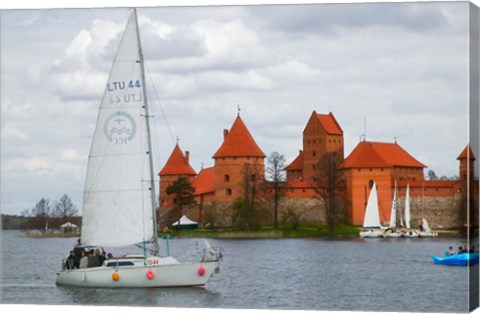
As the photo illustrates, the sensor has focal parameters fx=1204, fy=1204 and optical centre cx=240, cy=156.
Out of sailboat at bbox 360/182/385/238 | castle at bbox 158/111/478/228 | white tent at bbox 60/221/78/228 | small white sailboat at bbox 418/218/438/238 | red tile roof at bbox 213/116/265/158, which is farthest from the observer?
sailboat at bbox 360/182/385/238

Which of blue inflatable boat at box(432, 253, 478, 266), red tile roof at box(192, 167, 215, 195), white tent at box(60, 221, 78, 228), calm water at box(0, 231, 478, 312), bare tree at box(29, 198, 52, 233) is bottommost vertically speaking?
calm water at box(0, 231, 478, 312)

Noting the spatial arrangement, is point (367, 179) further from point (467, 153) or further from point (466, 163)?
point (467, 153)

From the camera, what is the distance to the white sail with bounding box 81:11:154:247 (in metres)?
17.1

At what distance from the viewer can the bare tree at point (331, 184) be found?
34312 millimetres

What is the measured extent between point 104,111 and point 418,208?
1606 cm

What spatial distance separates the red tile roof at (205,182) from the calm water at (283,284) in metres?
6.14

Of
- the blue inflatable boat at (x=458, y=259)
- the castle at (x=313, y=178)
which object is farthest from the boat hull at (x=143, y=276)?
the blue inflatable boat at (x=458, y=259)

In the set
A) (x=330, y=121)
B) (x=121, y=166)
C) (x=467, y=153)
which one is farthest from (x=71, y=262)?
(x=467, y=153)

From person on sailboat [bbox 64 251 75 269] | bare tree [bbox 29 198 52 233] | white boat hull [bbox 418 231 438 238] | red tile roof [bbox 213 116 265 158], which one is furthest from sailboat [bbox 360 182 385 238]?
person on sailboat [bbox 64 251 75 269]

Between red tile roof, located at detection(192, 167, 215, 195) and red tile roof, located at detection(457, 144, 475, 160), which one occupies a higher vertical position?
red tile roof, located at detection(192, 167, 215, 195)

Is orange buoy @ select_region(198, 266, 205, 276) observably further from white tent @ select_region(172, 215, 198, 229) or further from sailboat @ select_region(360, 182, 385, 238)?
sailboat @ select_region(360, 182, 385, 238)

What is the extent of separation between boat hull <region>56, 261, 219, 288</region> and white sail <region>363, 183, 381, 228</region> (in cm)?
1393

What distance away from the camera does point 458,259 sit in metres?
16.5

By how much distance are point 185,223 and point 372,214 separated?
7.95m
